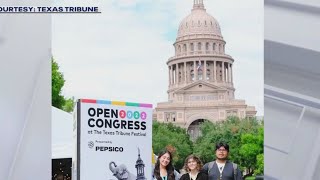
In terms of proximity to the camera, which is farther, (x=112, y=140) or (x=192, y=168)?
(x=192, y=168)

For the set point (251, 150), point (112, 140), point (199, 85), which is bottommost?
point (112, 140)

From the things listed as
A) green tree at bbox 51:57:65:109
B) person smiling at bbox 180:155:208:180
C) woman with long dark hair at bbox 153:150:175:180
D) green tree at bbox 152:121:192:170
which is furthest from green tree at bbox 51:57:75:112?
person smiling at bbox 180:155:208:180

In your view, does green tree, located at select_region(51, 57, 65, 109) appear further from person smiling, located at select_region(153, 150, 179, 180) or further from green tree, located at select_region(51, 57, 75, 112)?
person smiling, located at select_region(153, 150, 179, 180)

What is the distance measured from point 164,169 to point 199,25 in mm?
85208

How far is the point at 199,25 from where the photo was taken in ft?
297

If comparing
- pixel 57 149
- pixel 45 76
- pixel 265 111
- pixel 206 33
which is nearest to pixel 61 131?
pixel 57 149

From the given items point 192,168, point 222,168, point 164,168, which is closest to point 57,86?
point 164,168

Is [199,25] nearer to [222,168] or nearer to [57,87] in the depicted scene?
[57,87]

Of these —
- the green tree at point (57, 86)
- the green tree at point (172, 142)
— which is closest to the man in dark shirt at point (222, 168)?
the green tree at point (57, 86)

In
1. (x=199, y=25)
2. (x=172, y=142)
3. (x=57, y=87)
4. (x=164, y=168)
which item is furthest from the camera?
(x=199, y=25)

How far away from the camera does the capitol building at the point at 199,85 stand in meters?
82.9

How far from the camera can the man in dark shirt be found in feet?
18.7

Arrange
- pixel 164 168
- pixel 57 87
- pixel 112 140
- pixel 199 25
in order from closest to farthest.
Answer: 1. pixel 112 140
2. pixel 164 168
3. pixel 57 87
4. pixel 199 25

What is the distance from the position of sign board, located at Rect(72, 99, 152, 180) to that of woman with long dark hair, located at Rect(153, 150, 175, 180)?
0.75 feet
